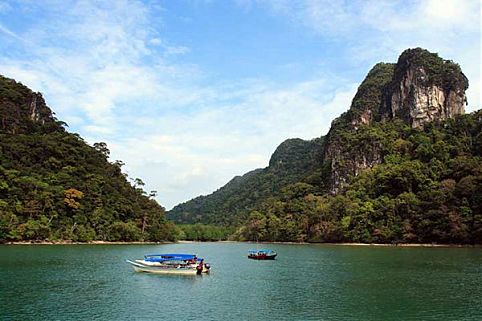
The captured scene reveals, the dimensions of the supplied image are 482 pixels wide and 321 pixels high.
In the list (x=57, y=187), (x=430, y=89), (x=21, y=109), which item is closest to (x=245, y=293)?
(x=57, y=187)

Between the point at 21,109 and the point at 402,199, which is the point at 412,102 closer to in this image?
the point at 402,199

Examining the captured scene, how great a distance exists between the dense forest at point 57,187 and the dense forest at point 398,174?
3927cm

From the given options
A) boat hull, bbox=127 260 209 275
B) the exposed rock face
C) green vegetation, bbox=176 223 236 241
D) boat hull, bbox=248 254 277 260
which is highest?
the exposed rock face

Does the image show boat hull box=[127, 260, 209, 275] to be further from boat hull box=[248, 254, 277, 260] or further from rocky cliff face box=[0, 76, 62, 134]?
rocky cliff face box=[0, 76, 62, 134]

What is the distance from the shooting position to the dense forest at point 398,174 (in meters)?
85.2

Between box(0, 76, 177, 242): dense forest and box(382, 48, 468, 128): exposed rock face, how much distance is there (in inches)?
3163

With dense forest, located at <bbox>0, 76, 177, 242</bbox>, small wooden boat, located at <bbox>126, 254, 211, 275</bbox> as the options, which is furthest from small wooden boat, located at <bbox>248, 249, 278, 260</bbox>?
dense forest, located at <bbox>0, 76, 177, 242</bbox>

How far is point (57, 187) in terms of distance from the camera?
A: 291ft

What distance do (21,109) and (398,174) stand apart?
297 ft

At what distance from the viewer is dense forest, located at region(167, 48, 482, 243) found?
280ft

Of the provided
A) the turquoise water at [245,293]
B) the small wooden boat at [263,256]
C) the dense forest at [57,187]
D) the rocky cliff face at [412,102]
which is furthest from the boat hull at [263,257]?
the rocky cliff face at [412,102]

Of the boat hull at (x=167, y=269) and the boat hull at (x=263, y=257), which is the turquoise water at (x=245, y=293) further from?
the boat hull at (x=263, y=257)

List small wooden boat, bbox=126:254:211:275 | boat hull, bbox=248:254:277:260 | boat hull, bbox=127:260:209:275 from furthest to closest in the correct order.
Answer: boat hull, bbox=248:254:277:260 < small wooden boat, bbox=126:254:211:275 < boat hull, bbox=127:260:209:275

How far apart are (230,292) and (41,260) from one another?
26716 millimetres
